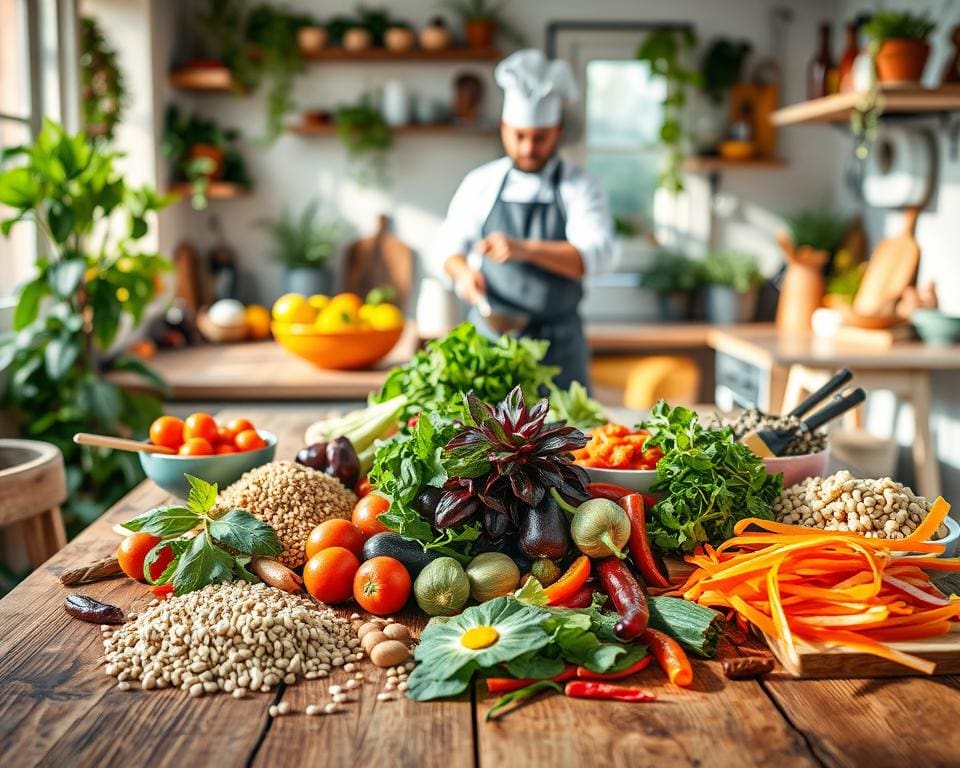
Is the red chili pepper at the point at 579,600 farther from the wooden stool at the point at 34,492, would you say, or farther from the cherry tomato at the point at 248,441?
the wooden stool at the point at 34,492

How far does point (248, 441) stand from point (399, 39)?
3626 mm

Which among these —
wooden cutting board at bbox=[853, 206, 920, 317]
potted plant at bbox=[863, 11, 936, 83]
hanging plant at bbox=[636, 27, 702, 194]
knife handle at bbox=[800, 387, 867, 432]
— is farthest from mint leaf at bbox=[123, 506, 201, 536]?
hanging plant at bbox=[636, 27, 702, 194]

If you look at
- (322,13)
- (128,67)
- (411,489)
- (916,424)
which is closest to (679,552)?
(411,489)

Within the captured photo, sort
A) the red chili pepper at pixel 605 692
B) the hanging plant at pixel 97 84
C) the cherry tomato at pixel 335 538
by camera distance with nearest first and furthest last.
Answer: the red chili pepper at pixel 605 692 < the cherry tomato at pixel 335 538 < the hanging plant at pixel 97 84

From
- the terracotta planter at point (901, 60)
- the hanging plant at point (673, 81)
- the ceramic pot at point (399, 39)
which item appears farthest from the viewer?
the hanging plant at point (673, 81)

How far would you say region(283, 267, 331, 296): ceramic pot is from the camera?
511 centimetres

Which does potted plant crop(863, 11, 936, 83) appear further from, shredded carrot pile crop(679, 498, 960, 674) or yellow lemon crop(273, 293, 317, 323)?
shredded carrot pile crop(679, 498, 960, 674)

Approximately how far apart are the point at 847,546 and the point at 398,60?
14.2 feet

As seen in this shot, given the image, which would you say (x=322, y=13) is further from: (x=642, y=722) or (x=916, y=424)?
(x=642, y=722)

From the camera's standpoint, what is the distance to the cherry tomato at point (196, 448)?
168 cm

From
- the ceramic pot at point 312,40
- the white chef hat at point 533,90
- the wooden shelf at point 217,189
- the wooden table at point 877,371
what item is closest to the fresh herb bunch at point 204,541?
the white chef hat at point 533,90

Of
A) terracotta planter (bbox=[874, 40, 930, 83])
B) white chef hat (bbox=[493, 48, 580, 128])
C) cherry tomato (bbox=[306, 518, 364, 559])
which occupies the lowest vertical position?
cherry tomato (bbox=[306, 518, 364, 559])

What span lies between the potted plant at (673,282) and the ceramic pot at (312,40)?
6.66 ft

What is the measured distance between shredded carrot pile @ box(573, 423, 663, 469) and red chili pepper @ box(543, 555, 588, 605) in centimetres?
25
